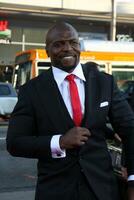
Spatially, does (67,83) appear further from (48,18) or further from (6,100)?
(48,18)

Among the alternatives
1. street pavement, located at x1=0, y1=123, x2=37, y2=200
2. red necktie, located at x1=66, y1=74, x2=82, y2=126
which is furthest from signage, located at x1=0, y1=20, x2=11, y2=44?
red necktie, located at x1=66, y1=74, x2=82, y2=126

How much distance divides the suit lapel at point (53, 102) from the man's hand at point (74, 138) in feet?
0.26

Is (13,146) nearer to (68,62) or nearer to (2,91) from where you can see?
(68,62)

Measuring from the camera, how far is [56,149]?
2.65 m

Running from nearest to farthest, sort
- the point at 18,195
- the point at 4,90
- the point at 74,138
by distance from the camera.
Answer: the point at 74,138, the point at 18,195, the point at 4,90

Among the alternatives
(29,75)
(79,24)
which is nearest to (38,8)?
(79,24)

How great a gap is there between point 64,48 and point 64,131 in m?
0.39

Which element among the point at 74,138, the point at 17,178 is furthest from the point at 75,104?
the point at 17,178

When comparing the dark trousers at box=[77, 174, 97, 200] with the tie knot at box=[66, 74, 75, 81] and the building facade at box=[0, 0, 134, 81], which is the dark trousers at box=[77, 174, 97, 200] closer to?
the tie knot at box=[66, 74, 75, 81]

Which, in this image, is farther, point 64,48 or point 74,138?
point 64,48

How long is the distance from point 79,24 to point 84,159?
36006 millimetres

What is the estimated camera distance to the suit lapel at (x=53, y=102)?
269 centimetres

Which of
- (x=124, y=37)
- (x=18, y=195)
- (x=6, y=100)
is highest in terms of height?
(x=18, y=195)

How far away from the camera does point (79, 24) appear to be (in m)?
38.3
